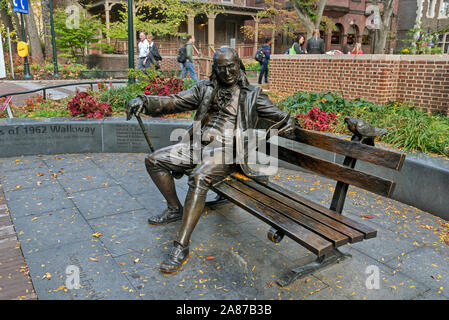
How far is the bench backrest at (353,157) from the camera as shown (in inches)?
116

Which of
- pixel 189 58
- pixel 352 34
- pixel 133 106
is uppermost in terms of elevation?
pixel 352 34

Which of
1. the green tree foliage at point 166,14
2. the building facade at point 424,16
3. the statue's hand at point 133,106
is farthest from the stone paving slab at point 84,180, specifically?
the building facade at point 424,16

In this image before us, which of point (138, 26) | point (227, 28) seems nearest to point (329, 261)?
point (138, 26)

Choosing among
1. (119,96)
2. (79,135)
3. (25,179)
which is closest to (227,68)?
(25,179)

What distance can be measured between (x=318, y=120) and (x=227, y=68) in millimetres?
3054

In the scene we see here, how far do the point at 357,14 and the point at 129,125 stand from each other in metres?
30.9

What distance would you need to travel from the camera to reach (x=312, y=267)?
316cm

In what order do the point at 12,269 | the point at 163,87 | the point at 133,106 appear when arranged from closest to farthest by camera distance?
the point at 12,269 < the point at 133,106 < the point at 163,87

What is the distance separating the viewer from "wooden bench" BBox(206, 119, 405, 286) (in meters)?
2.79

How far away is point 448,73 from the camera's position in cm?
812

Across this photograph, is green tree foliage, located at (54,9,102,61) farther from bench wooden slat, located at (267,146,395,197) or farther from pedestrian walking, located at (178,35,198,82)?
bench wooden slat, located at (267,146,395,197)

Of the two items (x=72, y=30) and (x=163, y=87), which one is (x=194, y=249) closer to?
(x=163, y=87)

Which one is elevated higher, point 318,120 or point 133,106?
point 133,106

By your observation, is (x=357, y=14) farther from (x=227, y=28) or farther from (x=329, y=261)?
(x=329, y=261)
